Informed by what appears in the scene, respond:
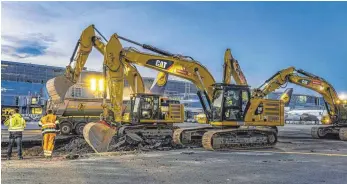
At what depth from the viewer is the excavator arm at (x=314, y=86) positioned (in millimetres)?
21633

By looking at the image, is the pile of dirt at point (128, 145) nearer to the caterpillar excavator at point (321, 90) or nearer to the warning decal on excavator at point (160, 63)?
the warning decal on excavator at point (160, 63)

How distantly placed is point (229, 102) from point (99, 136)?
17.7ft

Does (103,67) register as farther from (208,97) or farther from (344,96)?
(344,96)

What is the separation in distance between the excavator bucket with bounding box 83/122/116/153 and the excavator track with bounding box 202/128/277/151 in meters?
3.91

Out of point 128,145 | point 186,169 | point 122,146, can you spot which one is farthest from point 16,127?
point 186,169

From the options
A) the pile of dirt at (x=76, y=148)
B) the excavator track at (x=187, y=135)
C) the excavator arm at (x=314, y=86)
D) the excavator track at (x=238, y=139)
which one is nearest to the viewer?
the excavator track at (x=238, y=139)

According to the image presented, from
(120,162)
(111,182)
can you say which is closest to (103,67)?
(120,162)

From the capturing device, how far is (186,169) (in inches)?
395

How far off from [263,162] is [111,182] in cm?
505

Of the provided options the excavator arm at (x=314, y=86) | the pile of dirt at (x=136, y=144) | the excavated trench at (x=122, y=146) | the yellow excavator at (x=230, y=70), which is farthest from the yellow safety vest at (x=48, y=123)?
the excavator arm at (x=314, y=86)

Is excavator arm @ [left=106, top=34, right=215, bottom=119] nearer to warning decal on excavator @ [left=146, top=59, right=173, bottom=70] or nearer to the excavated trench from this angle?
warning decal on excavator @ [left=146, top=59, right=173, bottom=70]

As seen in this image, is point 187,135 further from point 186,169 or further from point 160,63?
point 186,169

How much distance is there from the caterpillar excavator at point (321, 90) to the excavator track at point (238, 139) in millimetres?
5668

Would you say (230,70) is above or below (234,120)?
above
